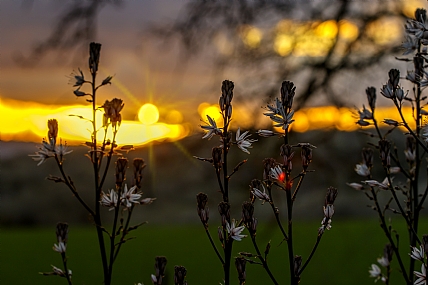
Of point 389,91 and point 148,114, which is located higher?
point 148,114

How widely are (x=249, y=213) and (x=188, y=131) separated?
3.39m

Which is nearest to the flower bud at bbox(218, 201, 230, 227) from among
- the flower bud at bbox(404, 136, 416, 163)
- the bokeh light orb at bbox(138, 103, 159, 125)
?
the flower bud at bbox(404, 136, 416, 163)

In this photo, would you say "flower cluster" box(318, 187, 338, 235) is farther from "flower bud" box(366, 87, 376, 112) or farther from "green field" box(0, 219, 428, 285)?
"green field" box(0, 219, 428, 285)

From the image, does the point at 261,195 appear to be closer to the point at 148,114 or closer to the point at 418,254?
the point at 418,254

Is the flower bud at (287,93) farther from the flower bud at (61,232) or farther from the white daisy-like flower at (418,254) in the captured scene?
the flower bud at (61,232)

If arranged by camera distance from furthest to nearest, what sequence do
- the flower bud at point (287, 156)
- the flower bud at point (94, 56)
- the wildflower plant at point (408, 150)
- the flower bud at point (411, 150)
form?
the flower bud at point (411, 150) → the wildflower plant at point (408, 150) → the flower bud at point (94, 56) → the flower bud at point (287, 156)

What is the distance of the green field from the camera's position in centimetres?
934

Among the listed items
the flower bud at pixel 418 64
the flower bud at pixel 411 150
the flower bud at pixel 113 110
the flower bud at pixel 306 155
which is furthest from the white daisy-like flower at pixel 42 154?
the flower bud at pixel 411 150

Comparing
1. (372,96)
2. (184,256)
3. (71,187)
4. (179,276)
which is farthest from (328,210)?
(184,256)

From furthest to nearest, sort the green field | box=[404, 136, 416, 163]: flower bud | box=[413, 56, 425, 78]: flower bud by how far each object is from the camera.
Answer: the green field, box=[404, 136, 416, 163]: flower bud, box=[413, 56, 425, 78]: flower bud

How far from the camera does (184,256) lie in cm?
1152

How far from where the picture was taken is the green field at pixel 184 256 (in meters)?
9.34

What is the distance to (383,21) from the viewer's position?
5.16 meters

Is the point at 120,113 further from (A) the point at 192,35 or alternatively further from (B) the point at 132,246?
(B) the point at 132,246
